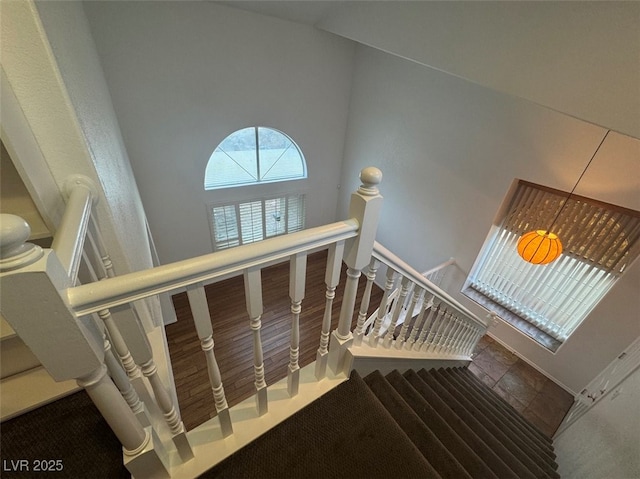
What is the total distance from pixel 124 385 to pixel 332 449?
2.59 feet

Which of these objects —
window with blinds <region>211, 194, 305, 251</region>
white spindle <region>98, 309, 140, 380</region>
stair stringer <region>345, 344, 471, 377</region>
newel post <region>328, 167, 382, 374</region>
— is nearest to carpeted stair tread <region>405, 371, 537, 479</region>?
stair stringer <region>345, 344, 471, 377</region>

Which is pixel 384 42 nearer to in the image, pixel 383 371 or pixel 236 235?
pixel 383 371

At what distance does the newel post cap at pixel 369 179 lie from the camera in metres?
0.80

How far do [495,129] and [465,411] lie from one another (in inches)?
110

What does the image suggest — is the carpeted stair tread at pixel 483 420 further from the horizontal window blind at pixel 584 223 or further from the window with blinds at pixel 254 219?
the window with blinds at pixel 254 219

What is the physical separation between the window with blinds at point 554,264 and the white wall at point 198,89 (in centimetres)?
304

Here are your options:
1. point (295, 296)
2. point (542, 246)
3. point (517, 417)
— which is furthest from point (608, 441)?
point (295, 296)

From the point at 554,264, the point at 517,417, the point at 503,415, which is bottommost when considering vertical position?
the point at 517,417

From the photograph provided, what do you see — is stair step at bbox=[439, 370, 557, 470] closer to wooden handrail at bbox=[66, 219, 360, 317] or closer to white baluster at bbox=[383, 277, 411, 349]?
white baluster at bbox=[383, 277, 411, 349]

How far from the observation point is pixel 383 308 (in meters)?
1.34

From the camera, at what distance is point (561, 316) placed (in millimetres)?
2998

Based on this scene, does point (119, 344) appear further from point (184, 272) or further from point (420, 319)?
point (420, 319)

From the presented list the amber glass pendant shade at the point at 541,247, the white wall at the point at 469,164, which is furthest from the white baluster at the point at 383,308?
the white wall at the point at 469,164

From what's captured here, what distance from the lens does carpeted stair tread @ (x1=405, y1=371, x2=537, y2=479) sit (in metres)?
1.61
